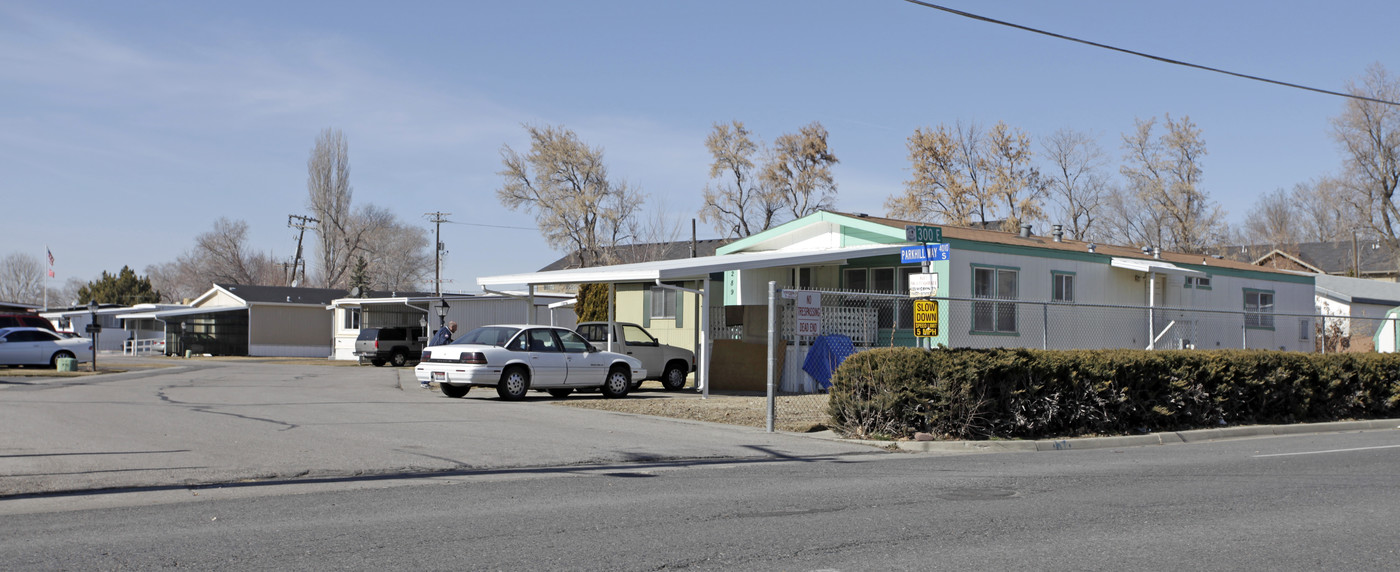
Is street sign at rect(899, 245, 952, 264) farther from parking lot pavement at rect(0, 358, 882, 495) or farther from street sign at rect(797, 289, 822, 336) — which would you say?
parking lot pavement at rect(0, 358, 882, 495)

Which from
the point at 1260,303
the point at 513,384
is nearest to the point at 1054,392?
the point at 513,384

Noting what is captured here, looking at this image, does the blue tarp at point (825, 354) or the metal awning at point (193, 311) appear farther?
the metal awning at point (193, 311)

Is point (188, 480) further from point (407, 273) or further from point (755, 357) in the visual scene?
point (407, 273)

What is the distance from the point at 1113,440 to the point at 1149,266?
1164cm

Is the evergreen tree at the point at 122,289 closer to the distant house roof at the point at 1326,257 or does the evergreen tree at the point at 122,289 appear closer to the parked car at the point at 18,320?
the parked car at the point at 18,320

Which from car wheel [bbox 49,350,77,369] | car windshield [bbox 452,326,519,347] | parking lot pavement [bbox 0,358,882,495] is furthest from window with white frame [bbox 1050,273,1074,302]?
car wheel [bbox 49,350,77,369]

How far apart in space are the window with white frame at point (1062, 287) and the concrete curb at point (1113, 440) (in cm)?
768

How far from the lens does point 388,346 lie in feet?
125

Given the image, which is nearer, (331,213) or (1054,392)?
(1054,392)

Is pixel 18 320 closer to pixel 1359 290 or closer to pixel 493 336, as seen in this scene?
pixel 493 336

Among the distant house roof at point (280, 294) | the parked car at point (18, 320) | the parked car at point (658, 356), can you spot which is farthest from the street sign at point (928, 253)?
the distant house roof at point (280, 294)

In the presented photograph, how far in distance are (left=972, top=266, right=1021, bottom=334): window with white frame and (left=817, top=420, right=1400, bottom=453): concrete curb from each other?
A: 702cm

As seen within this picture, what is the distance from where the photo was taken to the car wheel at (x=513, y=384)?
18781 mm

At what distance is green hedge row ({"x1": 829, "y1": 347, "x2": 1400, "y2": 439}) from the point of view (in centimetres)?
1355
